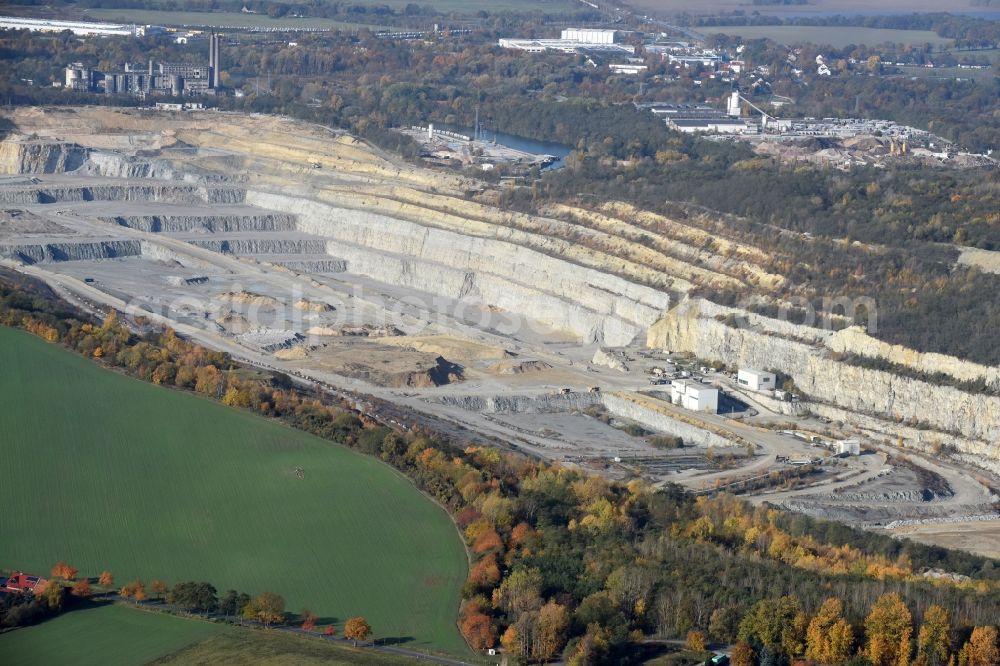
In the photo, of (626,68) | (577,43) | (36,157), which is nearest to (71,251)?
(36,157)

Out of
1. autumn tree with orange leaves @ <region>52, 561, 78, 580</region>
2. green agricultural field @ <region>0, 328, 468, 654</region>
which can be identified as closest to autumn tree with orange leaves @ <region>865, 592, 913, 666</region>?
green agricultural field @ <region>0, 328, 468, 654</region>

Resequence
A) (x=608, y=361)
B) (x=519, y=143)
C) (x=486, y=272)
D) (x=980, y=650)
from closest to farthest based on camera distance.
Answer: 1. (x=980, y=650)
2. (x=608, y=361)
3. (x=486, y=272)
4. (x=519, y=143)

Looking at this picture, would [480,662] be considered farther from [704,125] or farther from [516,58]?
[516,58]

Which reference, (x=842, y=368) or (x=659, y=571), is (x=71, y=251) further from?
(x=659, y=571)

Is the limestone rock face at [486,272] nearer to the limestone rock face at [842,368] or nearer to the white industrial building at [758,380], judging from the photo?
the limestone rock face at [842,368]

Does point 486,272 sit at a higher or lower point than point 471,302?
higher

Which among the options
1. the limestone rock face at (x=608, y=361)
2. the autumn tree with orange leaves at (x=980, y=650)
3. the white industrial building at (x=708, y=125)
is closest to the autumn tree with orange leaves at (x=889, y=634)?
the autumn tree with orange leaves at (x=980, y=650)

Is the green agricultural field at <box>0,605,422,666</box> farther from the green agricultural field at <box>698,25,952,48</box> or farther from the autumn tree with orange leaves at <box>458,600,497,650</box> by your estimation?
the green agricultural field at <box>698,25,952,48</box>
